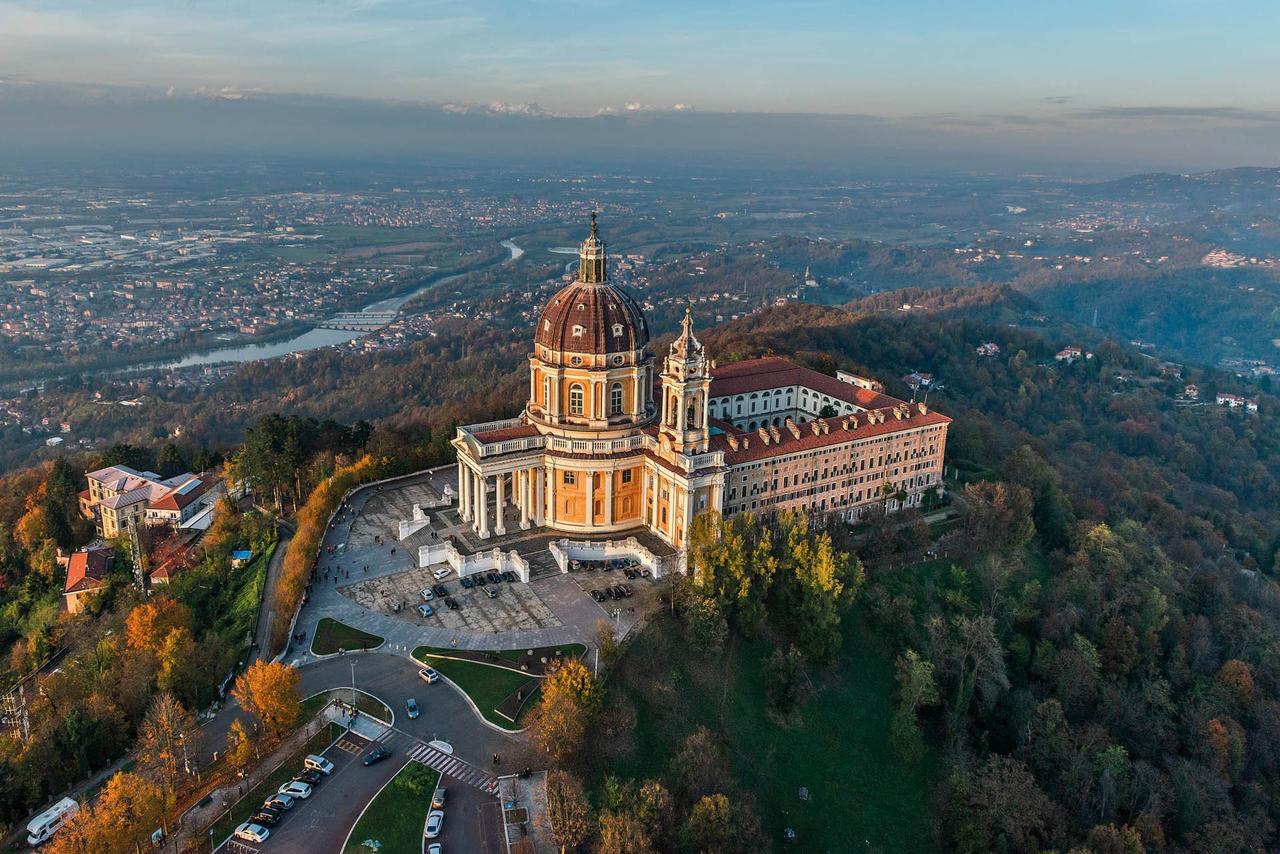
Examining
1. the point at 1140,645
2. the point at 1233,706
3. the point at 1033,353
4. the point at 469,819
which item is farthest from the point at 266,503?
the point at 1033,353

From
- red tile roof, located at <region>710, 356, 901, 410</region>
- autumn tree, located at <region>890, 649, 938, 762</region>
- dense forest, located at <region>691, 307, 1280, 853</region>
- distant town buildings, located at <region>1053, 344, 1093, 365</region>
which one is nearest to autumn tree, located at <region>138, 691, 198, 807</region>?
autumn tree, located at <region>890, 649, 938, 762</region>

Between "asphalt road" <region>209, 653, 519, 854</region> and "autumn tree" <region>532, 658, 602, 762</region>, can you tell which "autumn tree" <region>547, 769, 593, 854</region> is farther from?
"asphalt road" <region>209, 653, 519, 854</region>

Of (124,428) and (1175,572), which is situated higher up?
(1175,572)

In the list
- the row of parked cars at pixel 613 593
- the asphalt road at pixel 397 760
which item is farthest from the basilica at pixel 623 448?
the asphalt road at pixel 397 760

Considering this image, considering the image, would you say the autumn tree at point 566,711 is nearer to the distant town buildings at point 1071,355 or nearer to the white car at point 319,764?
the white car at point 319,764

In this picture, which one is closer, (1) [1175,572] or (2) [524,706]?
(2) [524,706]

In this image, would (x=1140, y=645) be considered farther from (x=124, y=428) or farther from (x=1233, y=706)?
(x=124, y=428)
